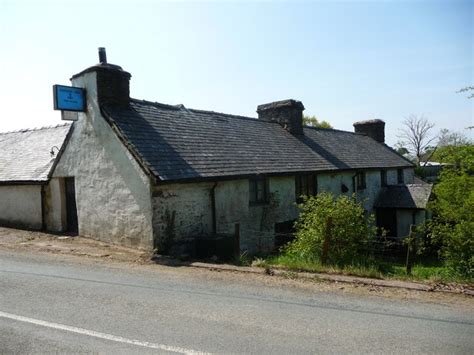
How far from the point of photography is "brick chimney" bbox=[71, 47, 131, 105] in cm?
1359

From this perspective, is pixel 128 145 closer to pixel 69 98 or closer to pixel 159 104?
pixel 69 98

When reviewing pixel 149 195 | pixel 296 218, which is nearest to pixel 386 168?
pixel 296 218

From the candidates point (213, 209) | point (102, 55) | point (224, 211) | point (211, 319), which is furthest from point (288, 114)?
point (211, 319)

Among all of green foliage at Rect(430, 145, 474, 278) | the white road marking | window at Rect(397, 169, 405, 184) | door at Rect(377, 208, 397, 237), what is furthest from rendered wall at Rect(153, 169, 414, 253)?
window at Rect(397, 169, 405, 184)

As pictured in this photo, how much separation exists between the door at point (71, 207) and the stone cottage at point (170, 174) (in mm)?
79

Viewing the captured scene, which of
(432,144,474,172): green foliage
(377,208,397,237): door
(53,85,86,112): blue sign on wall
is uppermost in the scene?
(53,85,86,112): blue sign on wall

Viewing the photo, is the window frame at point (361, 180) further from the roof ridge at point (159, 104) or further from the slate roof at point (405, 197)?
the roof ridge at point (159, 104)

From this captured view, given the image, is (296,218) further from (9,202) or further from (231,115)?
(9,202)

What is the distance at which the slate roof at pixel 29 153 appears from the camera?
16.7 meters

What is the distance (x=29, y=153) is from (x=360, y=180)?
18.4m

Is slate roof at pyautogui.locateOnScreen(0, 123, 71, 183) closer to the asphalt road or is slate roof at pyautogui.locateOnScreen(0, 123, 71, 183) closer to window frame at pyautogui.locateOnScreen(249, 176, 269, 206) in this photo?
window frame at pyautogui.locateOnScreen(249, 176, 269, 206)

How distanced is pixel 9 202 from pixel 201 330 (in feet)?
50.0

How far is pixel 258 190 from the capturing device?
15688 mm

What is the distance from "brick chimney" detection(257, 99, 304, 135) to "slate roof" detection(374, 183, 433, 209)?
22.7 feet
